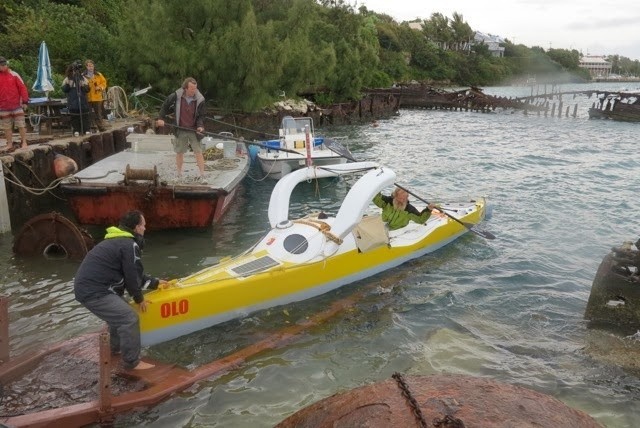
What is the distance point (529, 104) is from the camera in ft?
170

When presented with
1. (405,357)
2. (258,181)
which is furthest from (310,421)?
(258,181)

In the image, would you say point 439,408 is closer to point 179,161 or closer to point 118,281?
point 118,281

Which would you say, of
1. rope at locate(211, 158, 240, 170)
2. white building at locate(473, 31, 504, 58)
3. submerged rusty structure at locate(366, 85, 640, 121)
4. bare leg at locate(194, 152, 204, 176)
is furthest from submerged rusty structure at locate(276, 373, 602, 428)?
white building at locate(473, 31, 504, 58)

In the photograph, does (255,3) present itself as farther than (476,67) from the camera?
No

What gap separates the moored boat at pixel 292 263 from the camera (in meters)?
7.34

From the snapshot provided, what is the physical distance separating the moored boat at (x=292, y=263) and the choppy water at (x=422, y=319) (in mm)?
254

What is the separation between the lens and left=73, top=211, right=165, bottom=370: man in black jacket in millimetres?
5945

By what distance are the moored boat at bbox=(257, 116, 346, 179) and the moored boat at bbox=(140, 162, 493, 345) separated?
24.3 ft

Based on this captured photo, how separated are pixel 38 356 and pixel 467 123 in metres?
39.6

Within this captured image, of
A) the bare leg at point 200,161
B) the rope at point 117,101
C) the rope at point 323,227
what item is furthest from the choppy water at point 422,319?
the rope at point 117,101

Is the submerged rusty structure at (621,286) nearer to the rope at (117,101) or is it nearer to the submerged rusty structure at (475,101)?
the rope at (117,101)

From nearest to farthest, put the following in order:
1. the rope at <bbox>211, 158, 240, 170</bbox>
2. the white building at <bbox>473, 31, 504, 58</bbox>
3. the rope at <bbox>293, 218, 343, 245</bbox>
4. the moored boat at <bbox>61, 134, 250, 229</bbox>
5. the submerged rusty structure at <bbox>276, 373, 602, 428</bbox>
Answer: the submerged rusty structure at <bbox>276, 373, 602, 428</bbox>, the rope at <bbox>293, 218, 343, 245</bbox>, the moored boat at <bbox>61, 134, 250, 229</bbox>, the rope at <bbox>211, 158, 240, 170</bbox>, the white building at <bbox>473, 31, 504, 58</bbox>

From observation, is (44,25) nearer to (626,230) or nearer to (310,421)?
(626,230)

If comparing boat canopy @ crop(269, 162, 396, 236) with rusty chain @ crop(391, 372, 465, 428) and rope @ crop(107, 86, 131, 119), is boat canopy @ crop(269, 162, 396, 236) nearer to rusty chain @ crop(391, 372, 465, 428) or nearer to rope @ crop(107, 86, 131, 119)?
rusty chain @ crop(391, 372, 465, 428)
